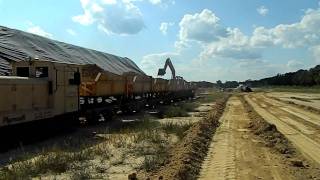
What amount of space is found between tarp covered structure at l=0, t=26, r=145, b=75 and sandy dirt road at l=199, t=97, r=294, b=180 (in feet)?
36.4

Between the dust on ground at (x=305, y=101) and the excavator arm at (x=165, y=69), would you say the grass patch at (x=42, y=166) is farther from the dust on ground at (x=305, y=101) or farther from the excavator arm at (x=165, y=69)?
the excavator arm at (x=165, y=69)

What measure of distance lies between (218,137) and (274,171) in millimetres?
8221

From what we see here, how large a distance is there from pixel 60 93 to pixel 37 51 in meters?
17.0

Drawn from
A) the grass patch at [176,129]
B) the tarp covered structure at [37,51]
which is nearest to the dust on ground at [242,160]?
the grass patch at [176,129]

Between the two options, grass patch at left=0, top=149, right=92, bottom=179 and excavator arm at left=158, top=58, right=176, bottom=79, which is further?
excavator arm at left=158, top=58, right=176, bottom=79

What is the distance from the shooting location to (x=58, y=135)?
21250 millimetres

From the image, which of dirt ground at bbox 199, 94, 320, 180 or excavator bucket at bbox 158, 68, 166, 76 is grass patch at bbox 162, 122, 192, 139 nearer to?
dirt ground at bbox 199, 94, 320, 180

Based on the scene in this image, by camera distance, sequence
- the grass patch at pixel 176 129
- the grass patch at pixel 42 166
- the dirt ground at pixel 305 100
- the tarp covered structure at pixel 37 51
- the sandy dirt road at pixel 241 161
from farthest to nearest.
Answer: the dirt ground at pixel 305 100, the tarp covered structure at pixel 37 51, the grass patch at pixel 176 129, the sandy dirt road at pixel 241 161, the grass patch at pixel 42 166

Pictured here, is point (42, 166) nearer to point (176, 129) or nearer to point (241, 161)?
point (241, 161)

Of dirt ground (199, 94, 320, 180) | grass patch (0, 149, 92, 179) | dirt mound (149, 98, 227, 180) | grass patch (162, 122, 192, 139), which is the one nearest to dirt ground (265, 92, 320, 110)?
grass patch (162, 122, 192, 139)

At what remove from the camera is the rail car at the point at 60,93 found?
57.3 feet

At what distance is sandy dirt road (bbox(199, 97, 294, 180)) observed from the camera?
11671 mm

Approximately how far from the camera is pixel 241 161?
13.8m

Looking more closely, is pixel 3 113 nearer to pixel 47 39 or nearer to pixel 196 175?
pixel 196 175
